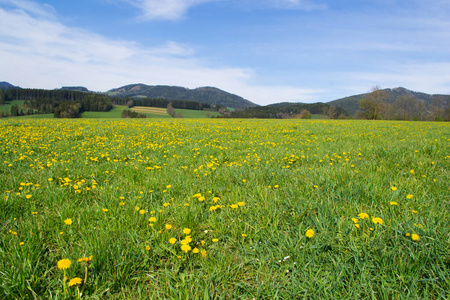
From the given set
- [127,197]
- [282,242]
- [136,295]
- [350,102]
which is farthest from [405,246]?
[350,102]

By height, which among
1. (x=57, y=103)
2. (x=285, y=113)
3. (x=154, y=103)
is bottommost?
(x=57, y=103)

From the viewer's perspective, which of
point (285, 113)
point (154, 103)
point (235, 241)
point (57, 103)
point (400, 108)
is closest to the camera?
point (235, 241)

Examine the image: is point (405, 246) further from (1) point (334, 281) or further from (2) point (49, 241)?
(2) point (49, 241)

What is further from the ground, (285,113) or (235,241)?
(285,113)

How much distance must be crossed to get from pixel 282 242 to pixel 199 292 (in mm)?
917

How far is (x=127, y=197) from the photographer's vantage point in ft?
10.9

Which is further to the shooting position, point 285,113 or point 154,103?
point 154,103

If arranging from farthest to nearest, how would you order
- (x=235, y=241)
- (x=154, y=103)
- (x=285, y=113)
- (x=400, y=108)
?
(x=154, y=103), (x=285, y=113), (x=400, y=108), (x=235, y=241)

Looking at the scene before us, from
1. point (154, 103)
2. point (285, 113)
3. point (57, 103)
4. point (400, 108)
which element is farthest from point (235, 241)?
point (154, 103)

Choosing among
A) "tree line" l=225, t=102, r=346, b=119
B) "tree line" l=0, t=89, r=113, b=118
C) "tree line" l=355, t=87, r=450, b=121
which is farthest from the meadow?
"tree line" l=0, t=89, r=113, b=118

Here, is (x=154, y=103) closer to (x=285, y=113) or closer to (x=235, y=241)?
(x=285, y=113)

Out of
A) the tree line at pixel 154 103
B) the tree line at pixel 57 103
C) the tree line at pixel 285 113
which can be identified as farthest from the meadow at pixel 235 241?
the tree line at pixel 154 103

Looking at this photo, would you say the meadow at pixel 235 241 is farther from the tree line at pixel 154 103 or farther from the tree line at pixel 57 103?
the tree line at pixel 154 103

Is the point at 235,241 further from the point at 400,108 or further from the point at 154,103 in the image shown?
the point at 154,103
